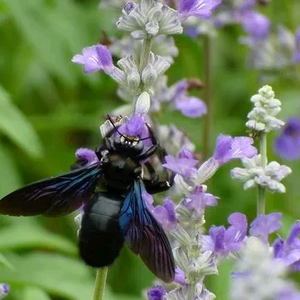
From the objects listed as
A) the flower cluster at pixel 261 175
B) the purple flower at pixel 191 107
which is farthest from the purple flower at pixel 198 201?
the purple flower at pixel 191 107

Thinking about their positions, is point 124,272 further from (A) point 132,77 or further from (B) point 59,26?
(A) point 132,77

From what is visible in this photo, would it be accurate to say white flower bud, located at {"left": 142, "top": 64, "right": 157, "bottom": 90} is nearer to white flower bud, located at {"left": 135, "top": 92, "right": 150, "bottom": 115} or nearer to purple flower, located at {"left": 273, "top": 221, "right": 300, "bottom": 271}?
white flower bud, located at {"left": 135, "top": 92, "right": 150, "bottom": 115}

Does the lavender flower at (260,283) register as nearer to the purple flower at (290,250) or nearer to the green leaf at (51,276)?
the purple flower at (290,250)

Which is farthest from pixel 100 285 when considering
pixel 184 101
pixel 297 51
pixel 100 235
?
pixel 297 51

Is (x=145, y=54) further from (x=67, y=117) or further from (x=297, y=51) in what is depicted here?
(x=67, y=117)

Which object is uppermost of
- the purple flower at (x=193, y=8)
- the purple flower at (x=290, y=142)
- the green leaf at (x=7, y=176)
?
the purple flower at (x=290, y=142)

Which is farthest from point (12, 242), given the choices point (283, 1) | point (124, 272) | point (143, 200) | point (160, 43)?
point (283, 1)

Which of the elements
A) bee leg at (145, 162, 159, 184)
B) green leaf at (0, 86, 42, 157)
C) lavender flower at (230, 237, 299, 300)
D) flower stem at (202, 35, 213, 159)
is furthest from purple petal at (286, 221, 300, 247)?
flower stem at (202, 35, 213, 159)
